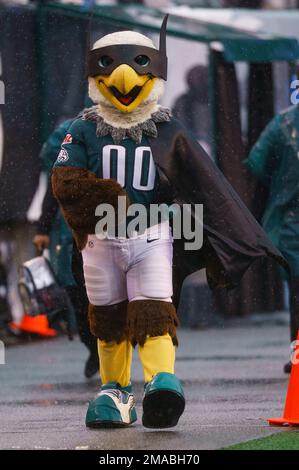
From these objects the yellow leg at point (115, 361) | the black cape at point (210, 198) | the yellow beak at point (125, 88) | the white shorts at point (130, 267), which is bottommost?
the yellow leg at point (115, 361)

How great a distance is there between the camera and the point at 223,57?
54.0 feet

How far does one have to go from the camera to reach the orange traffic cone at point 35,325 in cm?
1507

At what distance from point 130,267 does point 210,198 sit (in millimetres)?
516

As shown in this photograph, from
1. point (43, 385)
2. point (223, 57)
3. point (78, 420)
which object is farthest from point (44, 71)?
point (78, 420)

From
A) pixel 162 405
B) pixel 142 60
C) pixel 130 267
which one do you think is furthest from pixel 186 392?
pixel 142 60

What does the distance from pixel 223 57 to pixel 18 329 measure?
11.6 feet

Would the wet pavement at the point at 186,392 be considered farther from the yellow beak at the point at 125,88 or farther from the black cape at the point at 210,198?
the yellow beak at the point at 125,88

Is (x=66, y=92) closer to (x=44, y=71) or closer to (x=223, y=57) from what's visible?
(x=44, y=71)

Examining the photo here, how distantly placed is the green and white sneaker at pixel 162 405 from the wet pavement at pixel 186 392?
7cm

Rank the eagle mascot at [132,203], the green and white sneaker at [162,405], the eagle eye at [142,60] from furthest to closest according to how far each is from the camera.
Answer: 1. the eagle eye at [142,60]
2. the eagle mascot at [132,203]
3. the green and white sneaker at [162,405]

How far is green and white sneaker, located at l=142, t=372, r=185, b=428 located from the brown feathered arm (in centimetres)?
87

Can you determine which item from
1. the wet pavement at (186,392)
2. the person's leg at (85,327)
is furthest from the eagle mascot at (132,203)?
the person's leg at (85,327)

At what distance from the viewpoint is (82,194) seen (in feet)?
26.0

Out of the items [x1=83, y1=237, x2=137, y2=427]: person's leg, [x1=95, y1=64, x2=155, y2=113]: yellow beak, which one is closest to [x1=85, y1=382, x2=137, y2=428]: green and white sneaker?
[x1=83, y1=237, x2=137, y2=427]: person's leg
